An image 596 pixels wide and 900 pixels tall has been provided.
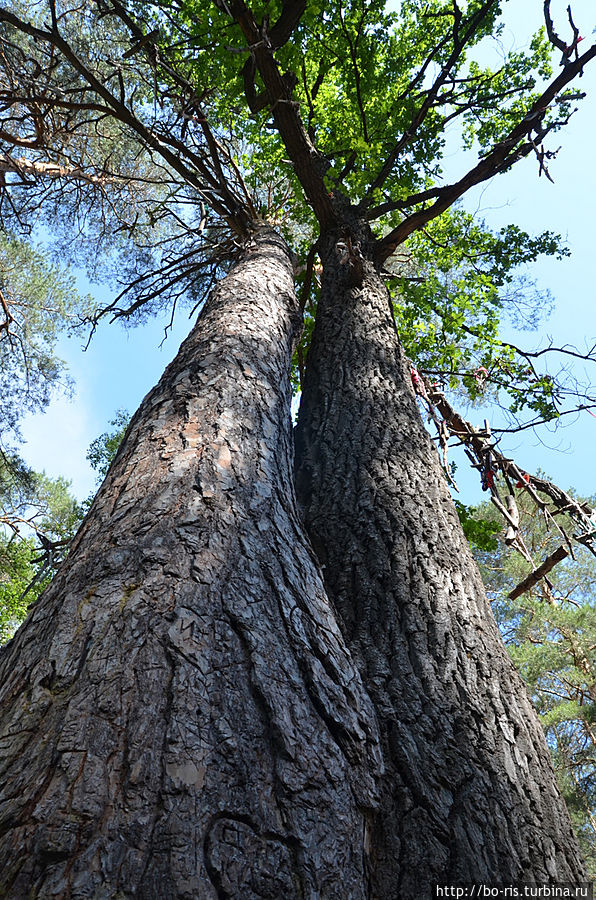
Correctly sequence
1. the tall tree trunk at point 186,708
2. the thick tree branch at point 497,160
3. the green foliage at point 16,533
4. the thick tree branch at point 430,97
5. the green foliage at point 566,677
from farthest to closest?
the green foliage at point 566,677, the green foliage at point 16,533, the thick tree branch at point 430,97, the thick tree branch at point 497,160, the tall tree trunk at point 186,708

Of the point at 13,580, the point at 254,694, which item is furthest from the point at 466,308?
the point at 13,580

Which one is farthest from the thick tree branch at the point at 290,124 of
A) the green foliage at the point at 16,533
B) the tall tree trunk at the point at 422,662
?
the green foliage at the point at 16,533

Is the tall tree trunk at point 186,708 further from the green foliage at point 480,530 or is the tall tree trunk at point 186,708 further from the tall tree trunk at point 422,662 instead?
the green foliage at point 480,530

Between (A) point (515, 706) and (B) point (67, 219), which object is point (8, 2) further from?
(A) point (515, 706)

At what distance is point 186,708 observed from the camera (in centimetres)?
104

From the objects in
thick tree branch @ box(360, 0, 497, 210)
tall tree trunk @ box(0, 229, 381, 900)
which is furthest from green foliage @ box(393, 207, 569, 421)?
tall tree trunk @ box(0, 229, 381, 900)

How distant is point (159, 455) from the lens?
1693mm

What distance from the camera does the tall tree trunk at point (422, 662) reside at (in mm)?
1302

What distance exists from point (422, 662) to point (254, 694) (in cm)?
70

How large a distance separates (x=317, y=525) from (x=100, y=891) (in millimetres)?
1466

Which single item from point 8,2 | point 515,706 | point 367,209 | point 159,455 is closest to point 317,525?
point 159,455

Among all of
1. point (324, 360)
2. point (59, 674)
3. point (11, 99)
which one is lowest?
point (59, 674)

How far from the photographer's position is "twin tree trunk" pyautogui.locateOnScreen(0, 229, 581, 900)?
90 cm

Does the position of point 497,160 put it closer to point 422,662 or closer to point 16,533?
point 422,662
